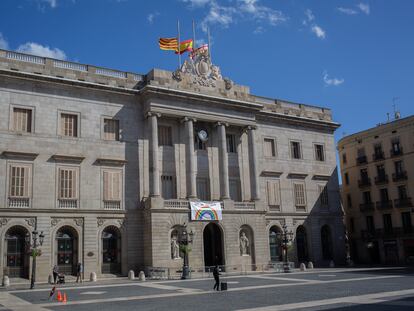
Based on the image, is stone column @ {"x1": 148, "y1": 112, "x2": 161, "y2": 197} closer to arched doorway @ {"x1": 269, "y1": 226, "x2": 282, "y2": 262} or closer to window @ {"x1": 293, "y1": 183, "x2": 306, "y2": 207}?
arched doorway @ {"x1": 269, "y1": 226, "x2": 282, "y2": 262}

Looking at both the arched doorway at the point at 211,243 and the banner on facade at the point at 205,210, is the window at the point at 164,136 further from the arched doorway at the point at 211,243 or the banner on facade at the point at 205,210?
the arched doorway at the point at 211,243

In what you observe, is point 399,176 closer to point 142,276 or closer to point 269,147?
point 269,147

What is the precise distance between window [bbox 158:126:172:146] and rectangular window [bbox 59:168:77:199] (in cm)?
861

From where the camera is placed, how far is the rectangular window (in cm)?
3819

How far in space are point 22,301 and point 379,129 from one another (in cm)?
4869

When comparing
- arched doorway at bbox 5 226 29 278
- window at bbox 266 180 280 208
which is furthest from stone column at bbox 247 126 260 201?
arched doorway at bbox 5 226 29 278

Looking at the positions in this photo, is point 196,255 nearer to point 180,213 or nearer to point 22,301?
point 180,213

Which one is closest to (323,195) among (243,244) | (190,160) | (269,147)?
(269,147)

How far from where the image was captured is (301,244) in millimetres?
51312

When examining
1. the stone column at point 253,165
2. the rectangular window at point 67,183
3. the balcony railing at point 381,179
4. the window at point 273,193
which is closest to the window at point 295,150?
the window at point 273,193

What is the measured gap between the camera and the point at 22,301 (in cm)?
2314

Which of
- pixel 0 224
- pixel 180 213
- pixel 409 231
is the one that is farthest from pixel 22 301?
pixel 409 231

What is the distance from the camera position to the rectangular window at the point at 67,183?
38188mm

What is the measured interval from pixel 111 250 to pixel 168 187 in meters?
7.50
